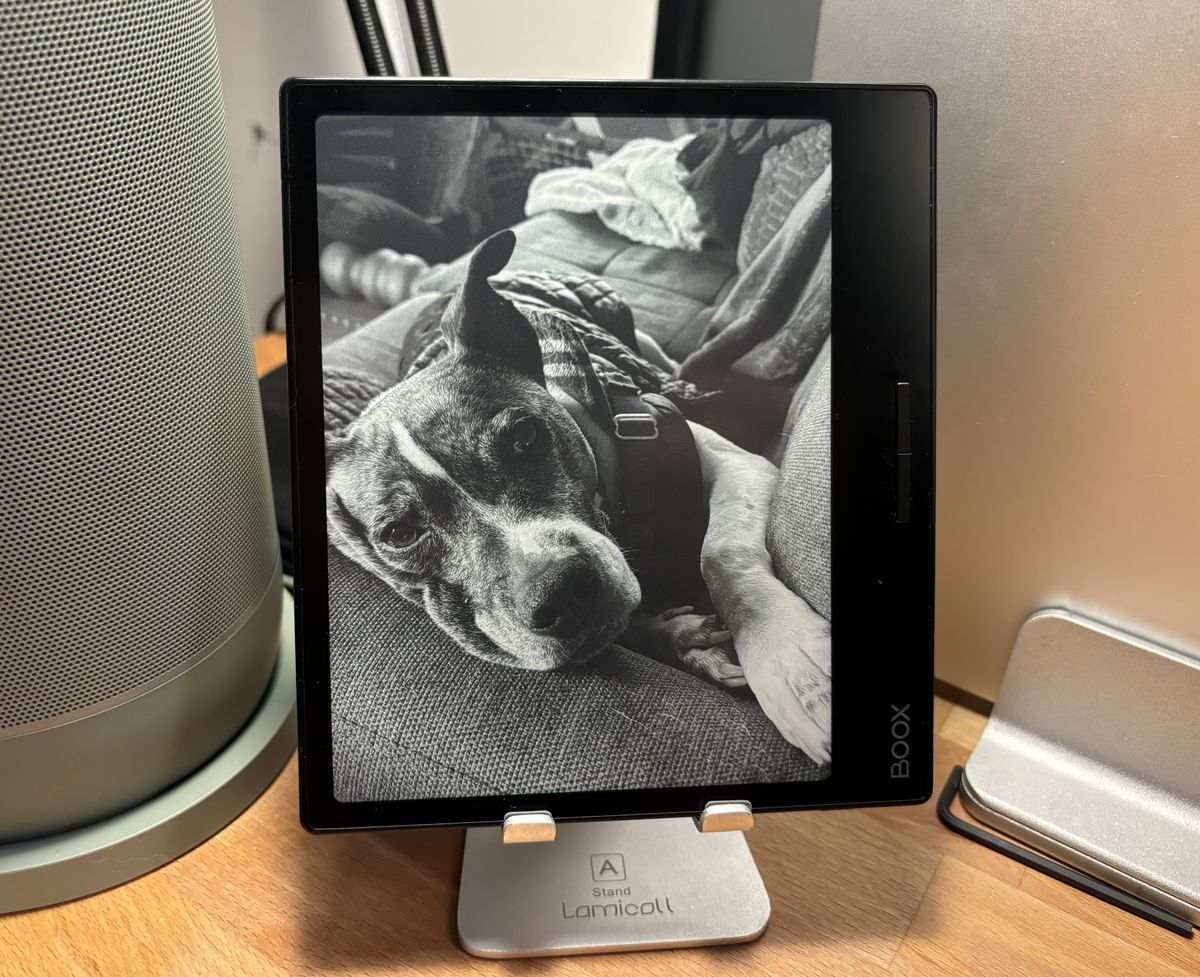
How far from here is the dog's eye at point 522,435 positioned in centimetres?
36

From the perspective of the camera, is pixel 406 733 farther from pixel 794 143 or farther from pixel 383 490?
pixel 794 143

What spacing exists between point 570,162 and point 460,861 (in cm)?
28

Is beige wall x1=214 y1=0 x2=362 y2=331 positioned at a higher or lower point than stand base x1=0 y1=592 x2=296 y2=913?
higher

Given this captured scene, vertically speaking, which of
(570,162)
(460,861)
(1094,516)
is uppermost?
(570,162)

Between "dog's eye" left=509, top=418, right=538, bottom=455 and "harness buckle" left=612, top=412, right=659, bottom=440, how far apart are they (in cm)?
3

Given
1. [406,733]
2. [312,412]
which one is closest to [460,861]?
[406,733]

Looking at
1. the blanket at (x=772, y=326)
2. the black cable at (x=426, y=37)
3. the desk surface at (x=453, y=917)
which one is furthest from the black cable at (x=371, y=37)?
the desk surface at (x=453, y=917)

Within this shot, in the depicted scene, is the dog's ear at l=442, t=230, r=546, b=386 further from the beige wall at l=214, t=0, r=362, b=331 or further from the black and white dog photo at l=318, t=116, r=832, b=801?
the beige wall at l=214, t=0, r=362, b=331

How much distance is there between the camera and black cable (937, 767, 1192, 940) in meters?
0.39

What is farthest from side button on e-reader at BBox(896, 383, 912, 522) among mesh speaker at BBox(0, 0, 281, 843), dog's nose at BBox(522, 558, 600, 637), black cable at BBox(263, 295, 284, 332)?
black cable at BBox(263, 295, 284, 332)

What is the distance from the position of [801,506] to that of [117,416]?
24 cm

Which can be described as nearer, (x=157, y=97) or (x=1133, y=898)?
(x=157, y=97)

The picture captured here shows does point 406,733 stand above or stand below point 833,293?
below

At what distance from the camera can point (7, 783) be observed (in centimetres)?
35
